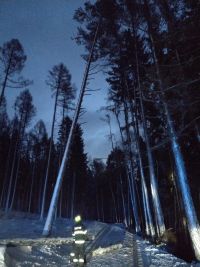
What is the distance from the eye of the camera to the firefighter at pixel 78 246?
7.96m

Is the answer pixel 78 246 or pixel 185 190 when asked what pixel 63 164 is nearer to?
pixel 78 246

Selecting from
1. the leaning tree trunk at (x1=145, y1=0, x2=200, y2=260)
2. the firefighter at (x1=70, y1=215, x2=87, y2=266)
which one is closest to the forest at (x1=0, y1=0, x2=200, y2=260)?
the leaning tree trunk at (x1=145, y1=0, x2=200, y2=260)

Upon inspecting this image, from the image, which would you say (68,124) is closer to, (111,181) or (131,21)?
(131,21)

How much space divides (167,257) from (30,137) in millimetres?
33247

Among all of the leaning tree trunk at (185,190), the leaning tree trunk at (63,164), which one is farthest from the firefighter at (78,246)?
the leaning tree trunk at (185,190)

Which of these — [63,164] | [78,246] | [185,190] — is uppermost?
[63,164]

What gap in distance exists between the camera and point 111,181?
5409cm

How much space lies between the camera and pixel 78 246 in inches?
325

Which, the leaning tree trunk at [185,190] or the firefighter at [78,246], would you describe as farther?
the leaning tree trunk at [185,190]

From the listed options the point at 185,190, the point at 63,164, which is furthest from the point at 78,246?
the point at 63,164

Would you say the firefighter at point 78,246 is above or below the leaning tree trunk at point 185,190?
below

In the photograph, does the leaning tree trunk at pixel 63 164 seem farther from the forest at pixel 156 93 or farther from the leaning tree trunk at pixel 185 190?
the leaning tree trunk at pixel 185 190

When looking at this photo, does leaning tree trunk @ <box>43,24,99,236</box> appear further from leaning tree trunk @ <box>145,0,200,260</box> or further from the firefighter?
leaning tree trunk @ <box>145,0,200,260</box>

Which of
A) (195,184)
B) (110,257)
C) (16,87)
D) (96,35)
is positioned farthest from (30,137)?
(110,257)
